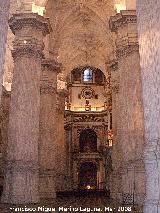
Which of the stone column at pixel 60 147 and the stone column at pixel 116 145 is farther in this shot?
the stone column at pixel 60 147

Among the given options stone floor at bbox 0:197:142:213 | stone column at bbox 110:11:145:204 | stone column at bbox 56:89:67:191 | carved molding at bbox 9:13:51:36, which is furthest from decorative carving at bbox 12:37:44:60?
stone column at bbox 56:89:67:191

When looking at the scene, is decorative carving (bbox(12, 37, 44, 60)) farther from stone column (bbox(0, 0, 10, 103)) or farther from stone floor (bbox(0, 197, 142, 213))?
stone floor (bbox(0, 197, 142, 213))

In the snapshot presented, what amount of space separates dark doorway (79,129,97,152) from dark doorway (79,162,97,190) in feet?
4.38

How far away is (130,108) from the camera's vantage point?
11797 mm

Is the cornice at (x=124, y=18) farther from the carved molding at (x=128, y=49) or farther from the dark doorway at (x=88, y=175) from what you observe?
the dark doorway at (x=88, y=175)

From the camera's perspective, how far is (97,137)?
31.5m

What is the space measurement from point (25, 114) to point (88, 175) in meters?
20.0

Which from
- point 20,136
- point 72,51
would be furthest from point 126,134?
point 72,51

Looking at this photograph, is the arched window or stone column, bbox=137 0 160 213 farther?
the arched window

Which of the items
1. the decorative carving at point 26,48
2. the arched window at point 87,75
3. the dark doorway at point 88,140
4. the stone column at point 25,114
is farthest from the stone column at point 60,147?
the decorative carving at point 26,48

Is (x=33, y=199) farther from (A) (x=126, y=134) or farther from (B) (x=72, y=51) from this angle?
(B) (x=72, y=51)

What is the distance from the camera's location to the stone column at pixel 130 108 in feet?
35.9

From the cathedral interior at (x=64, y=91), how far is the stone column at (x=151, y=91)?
0.02 meters

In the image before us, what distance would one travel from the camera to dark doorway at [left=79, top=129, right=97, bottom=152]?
1243 inches
